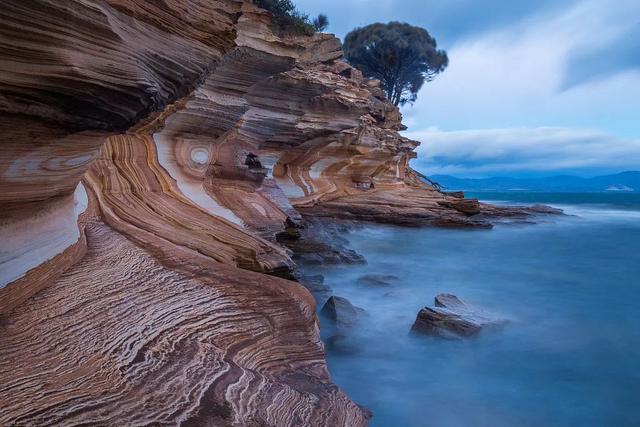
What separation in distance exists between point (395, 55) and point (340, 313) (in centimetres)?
2148

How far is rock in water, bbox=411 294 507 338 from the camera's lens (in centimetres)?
417

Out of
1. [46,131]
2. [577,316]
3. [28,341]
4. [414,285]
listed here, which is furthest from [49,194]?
[577,316]

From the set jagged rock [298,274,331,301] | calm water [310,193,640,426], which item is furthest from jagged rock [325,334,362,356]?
jagged rock [298,274,331,301]

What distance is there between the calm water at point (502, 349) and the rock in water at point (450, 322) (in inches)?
4.0

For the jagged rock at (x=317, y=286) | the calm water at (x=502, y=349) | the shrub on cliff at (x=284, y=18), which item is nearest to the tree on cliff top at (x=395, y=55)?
the shrub on cliff at (x=284, y=18)

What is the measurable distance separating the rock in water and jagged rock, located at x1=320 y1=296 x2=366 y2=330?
0.58m

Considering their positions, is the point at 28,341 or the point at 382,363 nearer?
the point at 28,341

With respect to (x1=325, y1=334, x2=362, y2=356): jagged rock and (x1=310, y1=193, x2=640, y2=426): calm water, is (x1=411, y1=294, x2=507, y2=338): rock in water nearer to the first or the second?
(x1=310, y1=193, x2=640, y2=426): calm water

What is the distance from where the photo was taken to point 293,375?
2.27m

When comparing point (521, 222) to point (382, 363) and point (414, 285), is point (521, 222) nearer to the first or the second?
point (414, 285)

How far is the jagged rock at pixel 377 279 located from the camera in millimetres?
6098

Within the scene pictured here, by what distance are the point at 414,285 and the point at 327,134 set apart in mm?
4256

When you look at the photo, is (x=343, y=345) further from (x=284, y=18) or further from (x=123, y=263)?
(x=284, y=18)

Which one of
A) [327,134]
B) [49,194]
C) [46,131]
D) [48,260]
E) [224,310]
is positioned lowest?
[224,310]
